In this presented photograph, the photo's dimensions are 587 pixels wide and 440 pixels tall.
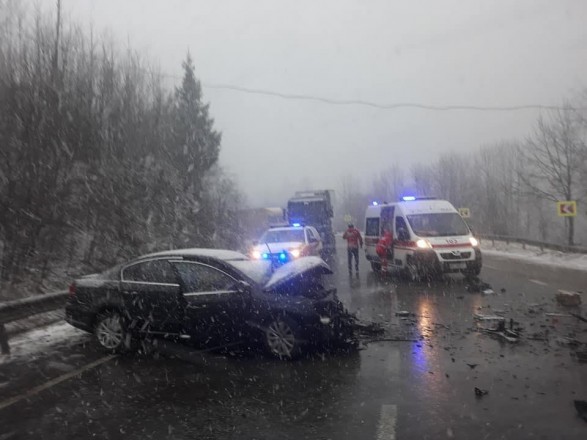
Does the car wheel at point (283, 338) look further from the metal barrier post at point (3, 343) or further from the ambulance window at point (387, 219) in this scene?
the ambulance window at point (387, 219)

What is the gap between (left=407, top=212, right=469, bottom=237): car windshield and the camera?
15297 millimetres

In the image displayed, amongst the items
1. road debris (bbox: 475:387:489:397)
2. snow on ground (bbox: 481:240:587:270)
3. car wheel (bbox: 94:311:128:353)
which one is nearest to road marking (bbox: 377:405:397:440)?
road debris (bbox: 475:387:489:397)

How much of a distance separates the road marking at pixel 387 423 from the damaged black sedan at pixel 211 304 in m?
1.96

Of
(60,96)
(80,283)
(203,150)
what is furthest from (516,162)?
(80,283)

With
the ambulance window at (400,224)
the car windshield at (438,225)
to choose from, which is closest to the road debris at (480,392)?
the car windshield at (438,225)

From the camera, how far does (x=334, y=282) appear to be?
16.2 metres

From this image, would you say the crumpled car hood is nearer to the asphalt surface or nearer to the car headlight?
the asphalt surface

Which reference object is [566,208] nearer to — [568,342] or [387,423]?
[568,342]

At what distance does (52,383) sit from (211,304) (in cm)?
214

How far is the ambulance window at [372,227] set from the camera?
18.7m

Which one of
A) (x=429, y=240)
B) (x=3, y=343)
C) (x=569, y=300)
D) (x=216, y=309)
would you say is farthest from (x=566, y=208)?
(x=3, y=343)

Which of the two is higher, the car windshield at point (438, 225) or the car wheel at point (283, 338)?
the car windshield at point (438, 225)

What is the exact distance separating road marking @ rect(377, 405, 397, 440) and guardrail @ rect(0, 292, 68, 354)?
575cm

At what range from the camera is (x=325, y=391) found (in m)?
5.76
